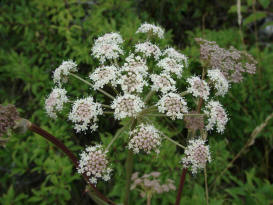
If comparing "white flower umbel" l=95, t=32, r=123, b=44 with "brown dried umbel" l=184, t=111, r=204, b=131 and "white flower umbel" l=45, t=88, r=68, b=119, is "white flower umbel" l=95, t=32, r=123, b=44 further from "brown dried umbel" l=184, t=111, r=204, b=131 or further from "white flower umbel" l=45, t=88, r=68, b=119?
"brown dried umbel" l=184, t=111, r=204, b=131

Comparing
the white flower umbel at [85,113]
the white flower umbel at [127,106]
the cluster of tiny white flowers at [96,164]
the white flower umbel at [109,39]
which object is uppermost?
the white flower umbel at [109,39]

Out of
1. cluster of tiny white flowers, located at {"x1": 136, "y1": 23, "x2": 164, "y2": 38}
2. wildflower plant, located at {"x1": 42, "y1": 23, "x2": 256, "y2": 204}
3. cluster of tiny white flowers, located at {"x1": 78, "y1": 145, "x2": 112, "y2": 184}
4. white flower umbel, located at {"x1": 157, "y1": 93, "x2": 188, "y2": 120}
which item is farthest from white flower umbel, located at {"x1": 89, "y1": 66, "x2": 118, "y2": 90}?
cluster of tiny white flowers, located at {"x1": 136, "y1": 23, "x2": 164, "y2": 38}

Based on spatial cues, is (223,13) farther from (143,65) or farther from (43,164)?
(43,164)

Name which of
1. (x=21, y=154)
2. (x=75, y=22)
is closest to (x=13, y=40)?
(x=75, y=22)

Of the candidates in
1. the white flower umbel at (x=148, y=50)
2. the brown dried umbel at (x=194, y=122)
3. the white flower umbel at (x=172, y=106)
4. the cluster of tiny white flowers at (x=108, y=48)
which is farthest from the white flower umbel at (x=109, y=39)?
the brown dried umbel at (x=194, y=122)

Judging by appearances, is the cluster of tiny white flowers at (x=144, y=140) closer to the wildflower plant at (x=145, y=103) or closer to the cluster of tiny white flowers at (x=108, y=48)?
the wildflower plant at (x=145, y=103)

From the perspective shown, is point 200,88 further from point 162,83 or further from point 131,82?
point 131,82
